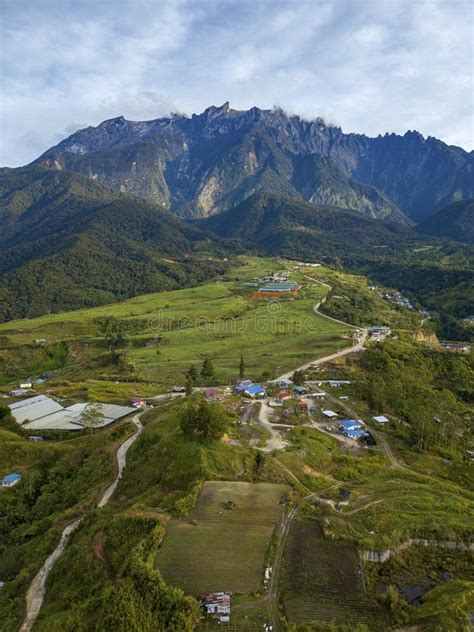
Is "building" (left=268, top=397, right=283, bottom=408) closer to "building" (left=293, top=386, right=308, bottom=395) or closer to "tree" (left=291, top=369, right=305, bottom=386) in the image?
"building" (left=293, top=386, right=308, bottom=395)

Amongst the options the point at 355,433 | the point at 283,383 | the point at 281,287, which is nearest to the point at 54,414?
the point at 283,383

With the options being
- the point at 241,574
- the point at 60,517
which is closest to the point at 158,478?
the point at 60,517

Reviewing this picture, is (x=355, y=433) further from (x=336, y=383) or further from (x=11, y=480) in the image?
(x=11, y=480)

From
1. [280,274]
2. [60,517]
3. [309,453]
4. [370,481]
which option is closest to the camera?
[60,517]

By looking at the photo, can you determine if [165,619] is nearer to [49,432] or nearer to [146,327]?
[49,432]

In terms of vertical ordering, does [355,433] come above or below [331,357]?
below

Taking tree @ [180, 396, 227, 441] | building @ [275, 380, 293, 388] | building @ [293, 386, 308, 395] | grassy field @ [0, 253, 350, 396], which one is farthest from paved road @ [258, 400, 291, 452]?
grassy field @ [0, 253, 350, 396]
